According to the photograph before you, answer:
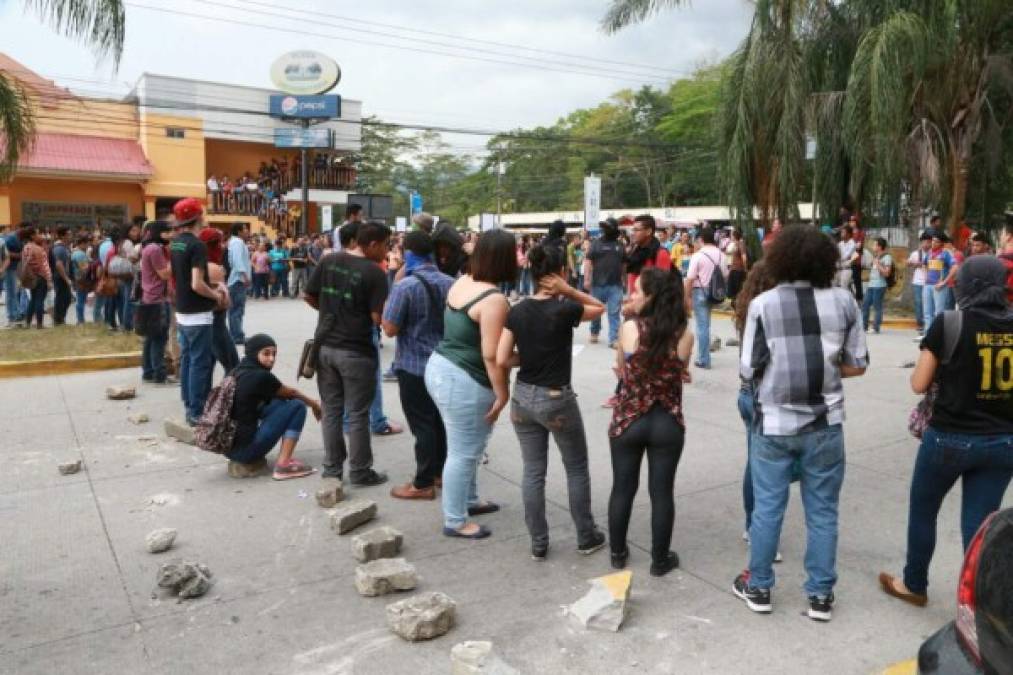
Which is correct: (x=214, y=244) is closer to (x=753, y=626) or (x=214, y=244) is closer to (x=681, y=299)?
(x=681, y=299)

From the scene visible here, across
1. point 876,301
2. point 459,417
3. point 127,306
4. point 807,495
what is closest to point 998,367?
point 807,495

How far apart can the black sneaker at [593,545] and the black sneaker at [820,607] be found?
1.12 metres

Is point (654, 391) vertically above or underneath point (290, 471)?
above

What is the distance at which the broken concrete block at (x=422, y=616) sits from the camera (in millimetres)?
3354

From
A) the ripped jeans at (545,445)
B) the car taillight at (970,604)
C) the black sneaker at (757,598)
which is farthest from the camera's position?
the ripped jeans at (545,445)

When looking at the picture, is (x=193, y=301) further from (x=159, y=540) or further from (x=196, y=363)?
(x=159, y=540)

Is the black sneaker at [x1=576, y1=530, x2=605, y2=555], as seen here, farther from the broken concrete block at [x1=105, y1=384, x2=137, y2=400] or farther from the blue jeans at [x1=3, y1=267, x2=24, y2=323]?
the blue jeans at [x1=3, y1=267, x2=24, y2=323]

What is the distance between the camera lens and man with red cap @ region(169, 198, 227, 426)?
6.42m

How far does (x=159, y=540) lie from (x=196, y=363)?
248cm

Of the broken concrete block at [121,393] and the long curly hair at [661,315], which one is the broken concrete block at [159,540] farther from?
the broken concrete block at [121,393]

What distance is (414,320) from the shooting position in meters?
4.96

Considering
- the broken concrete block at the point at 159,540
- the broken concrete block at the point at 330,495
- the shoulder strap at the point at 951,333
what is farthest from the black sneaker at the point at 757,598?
the broken concrete block at the point at 159,540

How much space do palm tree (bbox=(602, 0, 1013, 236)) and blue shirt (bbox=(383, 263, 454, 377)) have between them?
1079 cm

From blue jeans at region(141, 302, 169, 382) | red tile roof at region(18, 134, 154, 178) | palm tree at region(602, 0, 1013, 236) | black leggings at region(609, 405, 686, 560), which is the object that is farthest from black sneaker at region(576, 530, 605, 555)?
red tile roof at region(18, 134, 154, 178)
